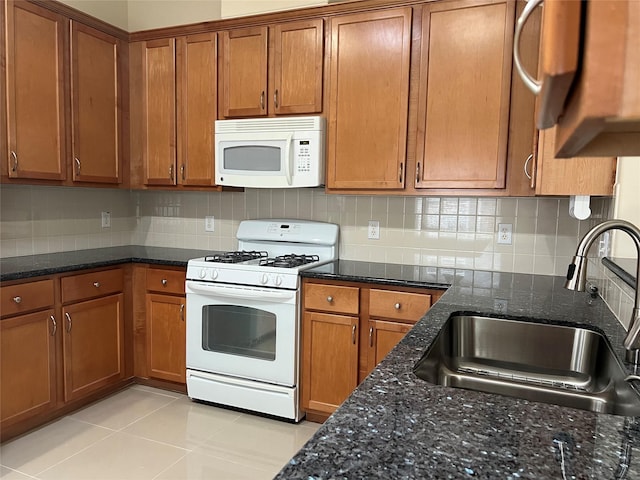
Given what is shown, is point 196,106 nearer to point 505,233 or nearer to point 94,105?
point 94,105

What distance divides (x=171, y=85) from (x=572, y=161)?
100 inches

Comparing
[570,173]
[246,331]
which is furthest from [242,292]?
[570,173]

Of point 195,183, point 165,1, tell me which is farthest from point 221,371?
point 165,1

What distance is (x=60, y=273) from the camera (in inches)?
104

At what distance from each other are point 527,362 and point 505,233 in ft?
4.53

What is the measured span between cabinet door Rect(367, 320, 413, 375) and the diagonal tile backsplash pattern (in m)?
0.65

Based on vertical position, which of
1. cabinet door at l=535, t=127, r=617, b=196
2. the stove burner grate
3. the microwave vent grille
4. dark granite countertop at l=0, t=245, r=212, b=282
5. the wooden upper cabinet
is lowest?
dark granite countertop at l=0, t=245, r=212, b=282

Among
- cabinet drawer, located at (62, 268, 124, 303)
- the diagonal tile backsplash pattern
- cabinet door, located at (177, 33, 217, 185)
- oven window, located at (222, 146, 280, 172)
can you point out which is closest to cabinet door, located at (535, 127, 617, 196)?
the diagonal tile backsplash pattern

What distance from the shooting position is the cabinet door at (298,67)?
282cm

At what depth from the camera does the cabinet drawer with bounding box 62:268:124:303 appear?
271cm

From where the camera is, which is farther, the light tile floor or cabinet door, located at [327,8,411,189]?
cabinet door, located at [327,8,411,189]

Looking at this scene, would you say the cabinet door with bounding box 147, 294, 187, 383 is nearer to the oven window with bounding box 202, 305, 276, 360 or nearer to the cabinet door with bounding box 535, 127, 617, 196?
the oven window with bounding box 202, 305, 276, 360

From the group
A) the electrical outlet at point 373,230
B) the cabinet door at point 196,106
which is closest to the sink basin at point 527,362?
the electrical outlet at point 373,230

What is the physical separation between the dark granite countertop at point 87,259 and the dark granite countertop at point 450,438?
2182 mm
